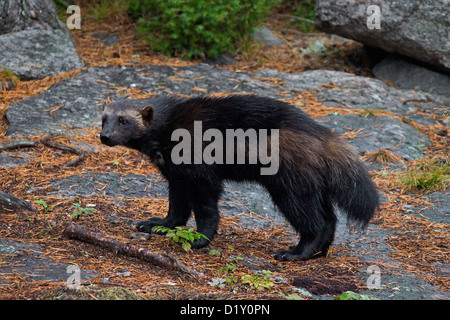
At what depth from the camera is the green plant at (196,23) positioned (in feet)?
27.2

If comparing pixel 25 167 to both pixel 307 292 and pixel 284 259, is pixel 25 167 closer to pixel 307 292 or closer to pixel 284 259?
pixel 284 259

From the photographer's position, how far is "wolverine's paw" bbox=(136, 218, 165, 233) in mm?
4789

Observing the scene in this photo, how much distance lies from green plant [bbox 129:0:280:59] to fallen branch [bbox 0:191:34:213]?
4.38m

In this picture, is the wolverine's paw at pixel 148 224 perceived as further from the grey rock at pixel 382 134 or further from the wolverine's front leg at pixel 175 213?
the grey rock at pixel 382 134

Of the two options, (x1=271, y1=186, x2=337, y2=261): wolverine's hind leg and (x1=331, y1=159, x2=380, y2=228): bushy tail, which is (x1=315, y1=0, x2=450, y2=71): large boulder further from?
(x1=271, y1=186, x2=337, y2=261): wolverine's hind leg

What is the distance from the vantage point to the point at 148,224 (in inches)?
191

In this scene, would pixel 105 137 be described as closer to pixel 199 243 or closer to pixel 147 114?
pixel 147 114

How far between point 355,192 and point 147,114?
5.87 ft

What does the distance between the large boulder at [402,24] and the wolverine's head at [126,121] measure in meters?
4.63

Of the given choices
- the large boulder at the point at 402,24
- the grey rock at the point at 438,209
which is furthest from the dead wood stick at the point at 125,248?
the large boulder at the point at 402,24

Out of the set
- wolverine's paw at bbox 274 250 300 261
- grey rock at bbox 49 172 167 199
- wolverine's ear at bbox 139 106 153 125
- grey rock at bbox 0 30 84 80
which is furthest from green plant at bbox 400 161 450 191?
grey rock at bbox 0 30 84 80

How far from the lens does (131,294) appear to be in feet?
11.0

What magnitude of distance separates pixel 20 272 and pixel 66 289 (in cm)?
42

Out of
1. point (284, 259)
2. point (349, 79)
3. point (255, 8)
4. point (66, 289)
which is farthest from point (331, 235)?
point (255, 8)
